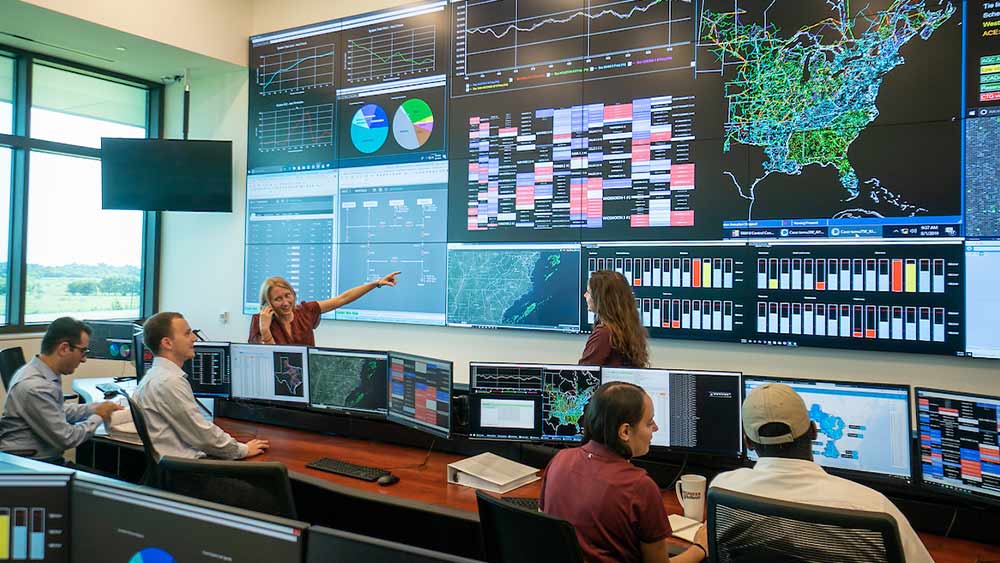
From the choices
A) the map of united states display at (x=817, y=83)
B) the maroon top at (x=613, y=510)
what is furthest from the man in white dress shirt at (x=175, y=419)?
the map of united states display at (x=817, y=83)

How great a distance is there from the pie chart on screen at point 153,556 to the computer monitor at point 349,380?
1856 millimetres

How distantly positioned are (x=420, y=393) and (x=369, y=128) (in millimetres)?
2770

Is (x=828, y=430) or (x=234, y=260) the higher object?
(x=234, y=260)

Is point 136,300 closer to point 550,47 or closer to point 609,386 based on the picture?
point 550,47

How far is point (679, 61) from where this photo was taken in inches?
150

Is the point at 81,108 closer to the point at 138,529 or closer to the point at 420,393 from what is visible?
the point at 420,393

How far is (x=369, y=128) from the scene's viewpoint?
5.00 m

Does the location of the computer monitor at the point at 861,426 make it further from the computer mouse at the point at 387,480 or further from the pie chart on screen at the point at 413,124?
the pie chart on screen at the point at 413,124

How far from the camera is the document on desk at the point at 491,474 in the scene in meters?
2.41

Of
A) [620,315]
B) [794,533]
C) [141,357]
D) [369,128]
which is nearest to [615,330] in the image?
[620,315]

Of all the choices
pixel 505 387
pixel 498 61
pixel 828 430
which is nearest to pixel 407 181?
pixel 498 61

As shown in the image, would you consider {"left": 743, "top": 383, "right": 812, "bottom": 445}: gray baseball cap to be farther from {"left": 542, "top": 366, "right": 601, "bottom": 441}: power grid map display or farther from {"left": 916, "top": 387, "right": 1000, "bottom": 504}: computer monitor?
{"left": 542, "top": 366, "right": 601, "bottom": 441}: power grid map display

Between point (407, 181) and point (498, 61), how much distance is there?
103 centimetres

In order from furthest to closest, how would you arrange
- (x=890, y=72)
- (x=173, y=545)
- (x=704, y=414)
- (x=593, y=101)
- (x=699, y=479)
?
(x=593, y=101), (x=890, y=72), (x=704, y=414), (x=699, y=479), (x=173, y=545)
